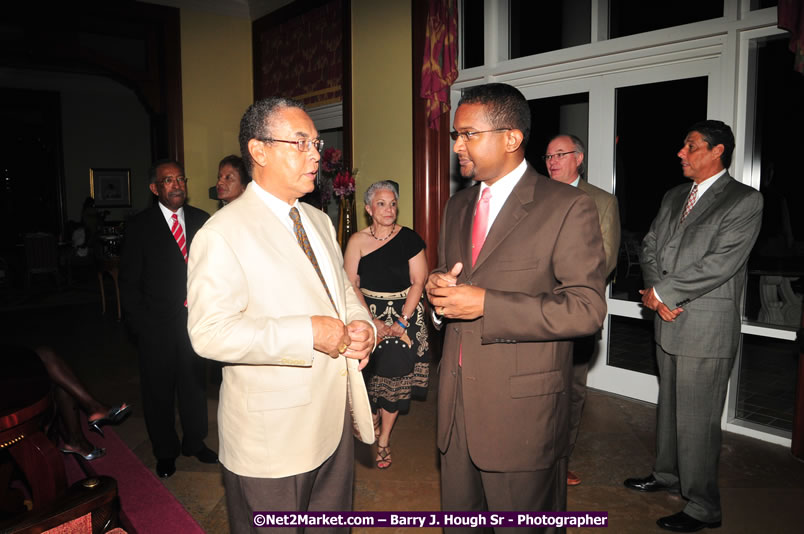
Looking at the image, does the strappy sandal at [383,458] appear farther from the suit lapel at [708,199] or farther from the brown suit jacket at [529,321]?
the suit lapel at [708,199]

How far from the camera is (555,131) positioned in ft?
17.3

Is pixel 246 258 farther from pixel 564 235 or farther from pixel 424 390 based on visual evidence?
pixel 424 390

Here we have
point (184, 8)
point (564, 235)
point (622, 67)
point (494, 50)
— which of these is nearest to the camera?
point (564, 235)

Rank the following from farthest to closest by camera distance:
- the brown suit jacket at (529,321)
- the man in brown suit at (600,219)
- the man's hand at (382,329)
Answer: the man's hand at (382,329) → the man in brown suit at (600,219) → the brown suit jacket at (529,321)

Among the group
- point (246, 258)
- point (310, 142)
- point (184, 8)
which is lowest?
point (246, 258)

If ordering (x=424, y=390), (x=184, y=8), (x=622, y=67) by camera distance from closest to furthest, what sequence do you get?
(x=424, y=390) → (x=622, y=67) → (x=184, y=8)

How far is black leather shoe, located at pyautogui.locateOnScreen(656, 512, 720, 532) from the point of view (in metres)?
2.65

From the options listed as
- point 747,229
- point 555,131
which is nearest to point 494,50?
point 555,131

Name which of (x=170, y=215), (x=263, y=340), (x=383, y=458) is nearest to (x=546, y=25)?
(x=170, y=215)

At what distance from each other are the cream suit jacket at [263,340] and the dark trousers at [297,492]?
0.16ft

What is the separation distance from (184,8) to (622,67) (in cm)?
548

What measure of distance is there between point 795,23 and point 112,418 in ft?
16.7

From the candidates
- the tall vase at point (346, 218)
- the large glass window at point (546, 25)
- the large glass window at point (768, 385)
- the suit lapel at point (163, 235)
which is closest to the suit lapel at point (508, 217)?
the suit lapel at point (163, 235)

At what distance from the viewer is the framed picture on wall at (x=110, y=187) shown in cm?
1301
